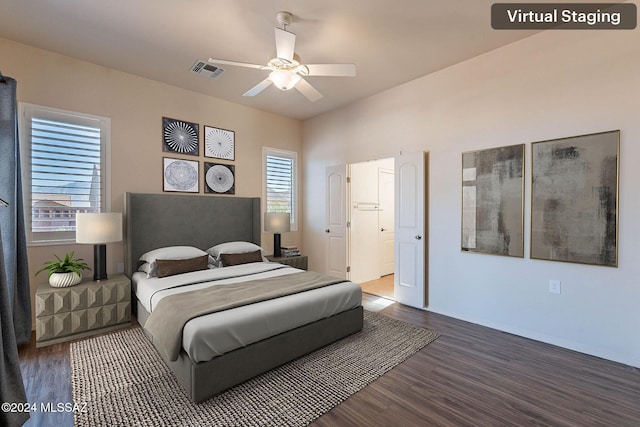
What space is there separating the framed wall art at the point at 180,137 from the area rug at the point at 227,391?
8.12ft

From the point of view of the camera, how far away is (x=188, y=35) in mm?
2924

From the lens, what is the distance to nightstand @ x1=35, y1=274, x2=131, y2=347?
278 cm

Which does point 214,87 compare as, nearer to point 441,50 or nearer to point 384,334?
point 441,50

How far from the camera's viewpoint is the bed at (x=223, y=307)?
2062 mm

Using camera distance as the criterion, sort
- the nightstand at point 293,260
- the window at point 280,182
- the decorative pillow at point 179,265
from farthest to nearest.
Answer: the window at point 280,182 → the nightstand at point 293,260 → the decorative pillow at point 179,265

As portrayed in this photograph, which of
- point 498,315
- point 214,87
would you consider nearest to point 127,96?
point 214,87

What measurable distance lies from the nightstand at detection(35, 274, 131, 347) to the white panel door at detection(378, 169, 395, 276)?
163 inches

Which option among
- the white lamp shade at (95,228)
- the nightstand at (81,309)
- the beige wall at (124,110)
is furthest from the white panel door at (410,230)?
the white lamp shade at (95,228)

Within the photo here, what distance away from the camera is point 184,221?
13.4 feet

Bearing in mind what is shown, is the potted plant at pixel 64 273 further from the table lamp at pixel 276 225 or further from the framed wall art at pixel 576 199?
the framed wall art at pixel 576 199

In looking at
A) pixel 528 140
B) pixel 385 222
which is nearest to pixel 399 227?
pixel 385 222

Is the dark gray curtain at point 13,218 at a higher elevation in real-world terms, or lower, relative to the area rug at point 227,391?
higher

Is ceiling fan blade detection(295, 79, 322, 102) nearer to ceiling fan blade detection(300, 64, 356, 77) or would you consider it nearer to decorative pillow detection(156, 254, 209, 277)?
ceiling fan blade detection(300, 64, 356, 77)

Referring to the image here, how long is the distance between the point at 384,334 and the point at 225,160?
3428 mm
